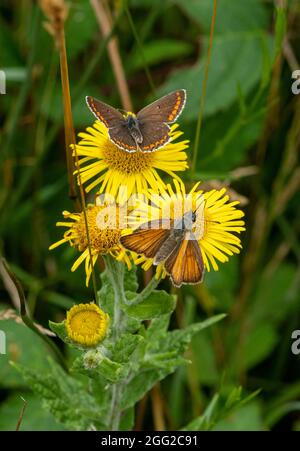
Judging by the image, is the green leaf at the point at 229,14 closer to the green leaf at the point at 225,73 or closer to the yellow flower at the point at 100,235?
the green leaf at the point at 225,73

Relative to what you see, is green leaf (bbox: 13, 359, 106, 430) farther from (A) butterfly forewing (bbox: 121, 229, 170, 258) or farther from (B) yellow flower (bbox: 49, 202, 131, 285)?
(A) butterfly forewing (bbox: 121, 229, 170, 258)

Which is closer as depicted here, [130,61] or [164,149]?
[164,149]

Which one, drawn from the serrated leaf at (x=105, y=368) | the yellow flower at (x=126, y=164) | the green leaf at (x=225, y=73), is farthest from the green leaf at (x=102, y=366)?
the green leaf at (x=225, y=73)

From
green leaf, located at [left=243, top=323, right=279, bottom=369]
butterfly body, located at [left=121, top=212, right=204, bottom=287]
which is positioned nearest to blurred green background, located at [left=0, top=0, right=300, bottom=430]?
green leaf, located at [left=243, top=323, right=279, bottom=369]

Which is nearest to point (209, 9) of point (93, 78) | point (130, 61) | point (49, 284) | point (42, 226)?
point (130, 61)

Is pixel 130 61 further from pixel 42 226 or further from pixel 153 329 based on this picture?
pixel 153 329
